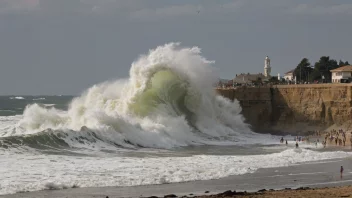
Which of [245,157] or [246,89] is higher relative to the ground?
[246,89]

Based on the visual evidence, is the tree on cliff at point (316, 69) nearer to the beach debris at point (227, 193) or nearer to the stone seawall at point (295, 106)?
the stone seawall at point (295, 106)

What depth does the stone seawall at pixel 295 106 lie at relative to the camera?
144 feet

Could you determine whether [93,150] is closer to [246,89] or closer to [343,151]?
[343,151]

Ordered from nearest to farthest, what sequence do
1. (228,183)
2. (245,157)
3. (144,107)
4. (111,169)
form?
1. (228,183)
2. (111,169)
3. (245,157)
4. (144,107)

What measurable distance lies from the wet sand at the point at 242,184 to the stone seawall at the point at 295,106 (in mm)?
18348

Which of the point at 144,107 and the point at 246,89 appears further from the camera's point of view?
the point at 246,89

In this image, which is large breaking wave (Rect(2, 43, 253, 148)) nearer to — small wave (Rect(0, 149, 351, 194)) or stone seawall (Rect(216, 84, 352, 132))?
stone seawall (Rect(216, 84, 352, 132))

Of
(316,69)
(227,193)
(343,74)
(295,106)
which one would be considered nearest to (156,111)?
(295,106)

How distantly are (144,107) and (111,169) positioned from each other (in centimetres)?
1690

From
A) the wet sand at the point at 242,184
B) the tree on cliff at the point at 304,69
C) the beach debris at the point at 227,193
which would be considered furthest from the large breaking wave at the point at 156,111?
the tree on cliff at the point at 304,69

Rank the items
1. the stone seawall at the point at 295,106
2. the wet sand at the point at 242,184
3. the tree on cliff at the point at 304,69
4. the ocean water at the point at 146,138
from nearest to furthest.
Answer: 1. the wet sand at the point at 242,184
2. the ocean water at the point at 146,138
3. the stone seawall at the point at 295,106
4. the tree on cliff at the point at 304,69

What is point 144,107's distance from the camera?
40.5 metres

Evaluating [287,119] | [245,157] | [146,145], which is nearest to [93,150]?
Result: [146,145]

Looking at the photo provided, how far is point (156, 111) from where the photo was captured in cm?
4059
